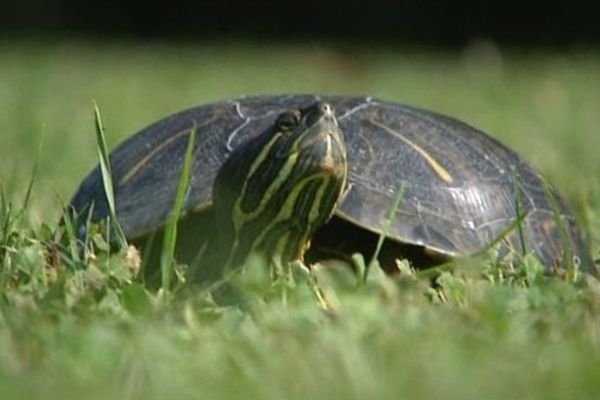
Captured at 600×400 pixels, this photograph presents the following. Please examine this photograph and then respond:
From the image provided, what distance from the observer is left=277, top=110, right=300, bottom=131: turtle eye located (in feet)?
9.42

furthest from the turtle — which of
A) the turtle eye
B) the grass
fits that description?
the grass

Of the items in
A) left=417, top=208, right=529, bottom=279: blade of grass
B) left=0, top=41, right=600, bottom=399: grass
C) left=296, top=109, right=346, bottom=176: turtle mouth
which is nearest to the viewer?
left=0, top=41, right=600, bottom=399: grass

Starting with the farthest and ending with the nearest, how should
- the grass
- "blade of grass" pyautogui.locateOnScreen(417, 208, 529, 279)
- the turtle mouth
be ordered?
1. the turtle mouth
2. "blade of grass" pyautogui.locateOnScreen(417, 208, 529, 279)
3. the grass

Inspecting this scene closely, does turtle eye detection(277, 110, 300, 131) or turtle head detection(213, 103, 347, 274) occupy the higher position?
turtle eye detection(277, 110, 300, 131)

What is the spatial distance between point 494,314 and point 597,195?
5.08ft

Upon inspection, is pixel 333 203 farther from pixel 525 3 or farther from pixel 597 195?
pixel 525 3

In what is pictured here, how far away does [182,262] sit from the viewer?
9.82 feet

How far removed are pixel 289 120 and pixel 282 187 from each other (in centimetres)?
12

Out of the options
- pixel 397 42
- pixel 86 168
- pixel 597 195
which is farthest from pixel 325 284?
pixel 397 42

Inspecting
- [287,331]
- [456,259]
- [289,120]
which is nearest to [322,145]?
[289,120]

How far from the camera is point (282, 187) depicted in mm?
2891

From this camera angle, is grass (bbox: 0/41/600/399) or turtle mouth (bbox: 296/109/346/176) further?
turtle mouth (bbox: 296/109/346/176)

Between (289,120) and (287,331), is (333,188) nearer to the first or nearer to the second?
(289,120)

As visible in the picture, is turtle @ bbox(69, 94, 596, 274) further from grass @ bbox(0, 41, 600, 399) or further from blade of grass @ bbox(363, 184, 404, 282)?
grass @ bbox(0, 41, 600, 399)
